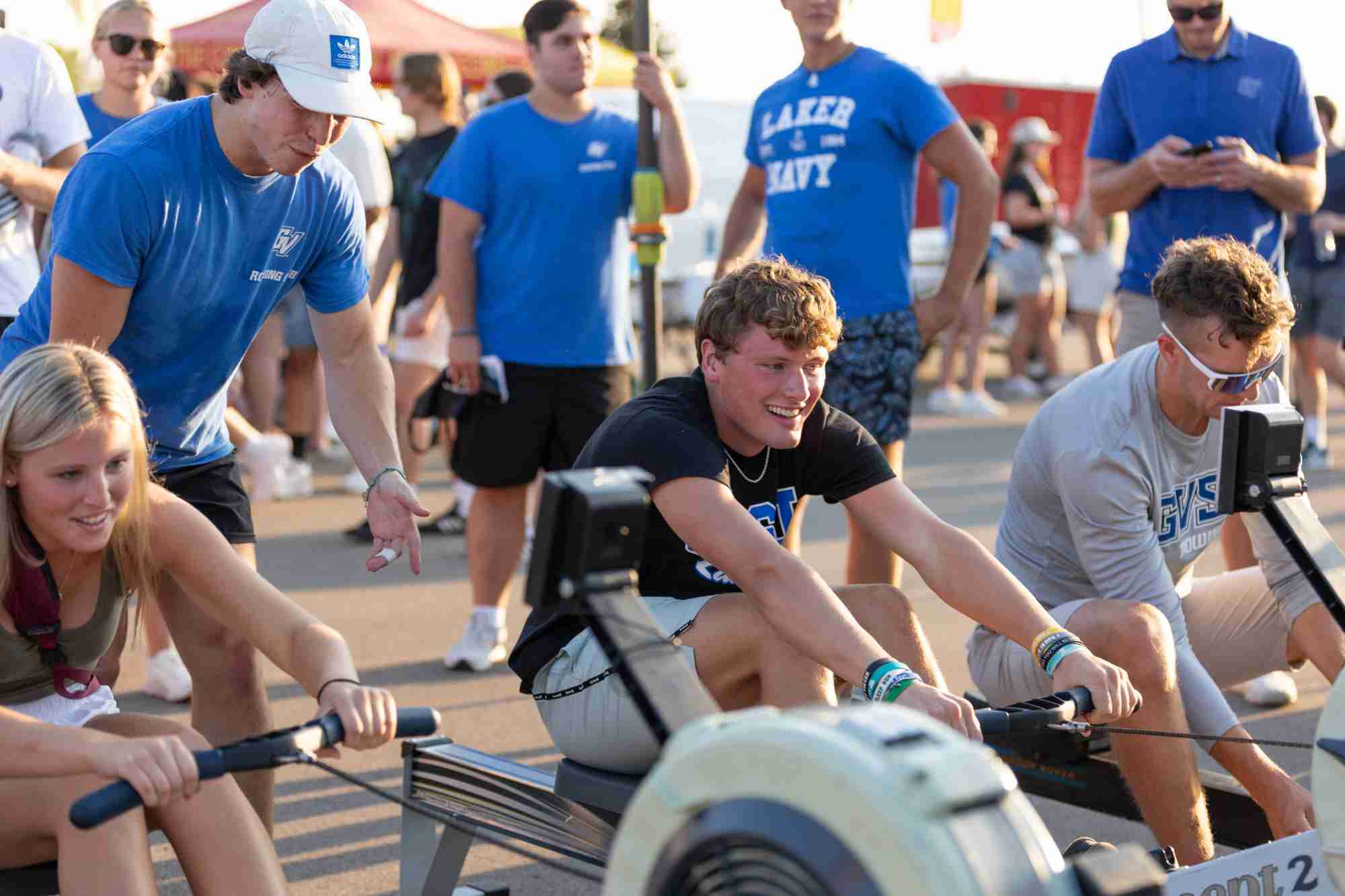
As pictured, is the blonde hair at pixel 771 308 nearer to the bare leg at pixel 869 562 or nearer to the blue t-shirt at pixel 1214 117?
Result: the bare leg at pixel 869 562

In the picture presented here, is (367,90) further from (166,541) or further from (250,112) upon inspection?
(166,541)

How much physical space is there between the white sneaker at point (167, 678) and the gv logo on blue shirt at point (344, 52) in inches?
93.0

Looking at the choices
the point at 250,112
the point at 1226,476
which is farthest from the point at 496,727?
the point at 1226,476

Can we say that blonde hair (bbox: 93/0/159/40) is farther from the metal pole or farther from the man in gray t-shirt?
the man in gray t-shirt

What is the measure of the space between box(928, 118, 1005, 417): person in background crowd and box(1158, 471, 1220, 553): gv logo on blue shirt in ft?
25.3

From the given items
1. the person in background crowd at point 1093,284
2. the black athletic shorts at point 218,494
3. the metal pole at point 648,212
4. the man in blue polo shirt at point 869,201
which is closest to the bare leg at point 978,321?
the person in background crowd at point 1093,284

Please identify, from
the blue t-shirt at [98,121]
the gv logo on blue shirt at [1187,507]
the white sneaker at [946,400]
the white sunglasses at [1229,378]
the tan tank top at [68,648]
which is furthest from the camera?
the white sneaker at [946,400]

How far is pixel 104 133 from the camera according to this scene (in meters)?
5.42

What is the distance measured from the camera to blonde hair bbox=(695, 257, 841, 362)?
3018mm

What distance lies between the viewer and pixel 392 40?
12.6m

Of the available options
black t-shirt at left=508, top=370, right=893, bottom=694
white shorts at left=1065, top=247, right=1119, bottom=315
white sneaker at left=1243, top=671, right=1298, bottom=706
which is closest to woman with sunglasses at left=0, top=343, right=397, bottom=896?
black t-shirt at left=508, top=370, right=893, bottom=694

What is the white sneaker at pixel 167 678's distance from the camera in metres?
4.92

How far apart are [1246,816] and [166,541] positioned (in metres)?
2.18

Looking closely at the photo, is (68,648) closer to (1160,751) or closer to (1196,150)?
(1160,751)
